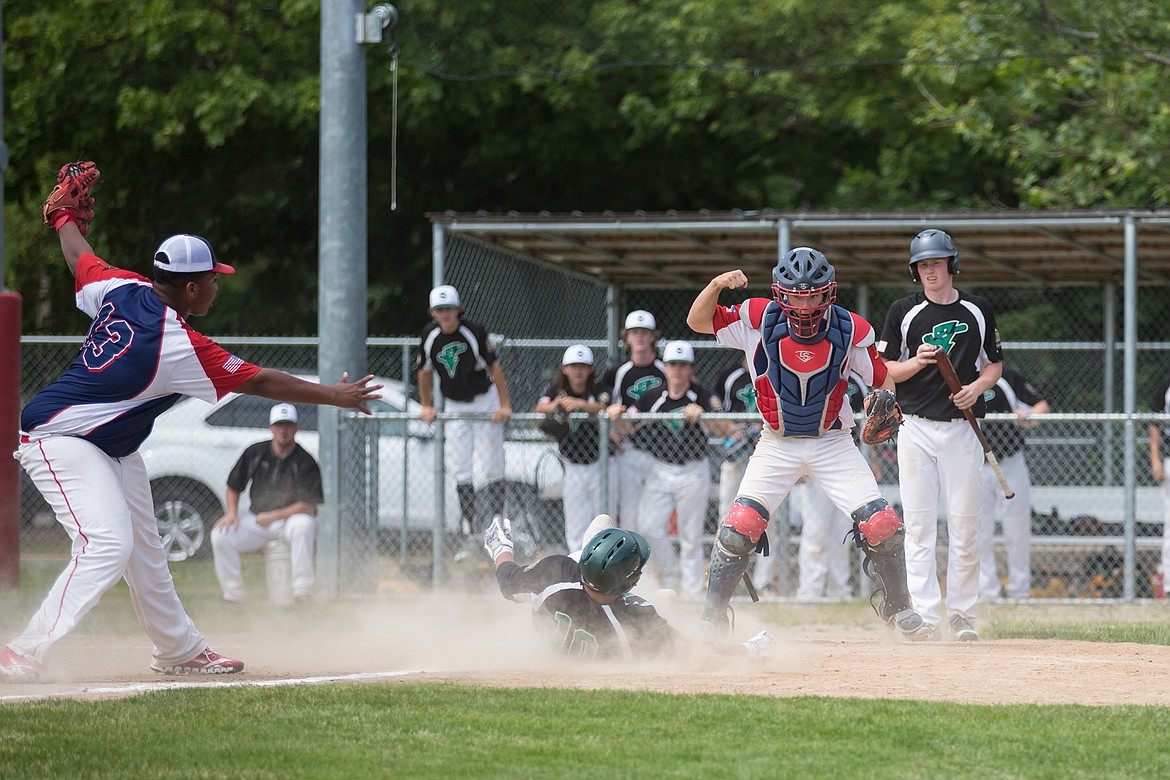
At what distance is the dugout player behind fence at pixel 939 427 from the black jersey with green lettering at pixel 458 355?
4.28m

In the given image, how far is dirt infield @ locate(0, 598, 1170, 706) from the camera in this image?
6.80 metres

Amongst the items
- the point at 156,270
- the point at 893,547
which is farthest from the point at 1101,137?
the point at 156,270

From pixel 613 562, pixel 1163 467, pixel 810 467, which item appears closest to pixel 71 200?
pixel 613 562

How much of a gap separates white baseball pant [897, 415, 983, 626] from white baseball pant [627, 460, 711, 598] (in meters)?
3.12

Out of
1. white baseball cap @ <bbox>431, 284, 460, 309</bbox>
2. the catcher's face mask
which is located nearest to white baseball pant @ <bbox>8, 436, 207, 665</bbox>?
the catcher's face mask

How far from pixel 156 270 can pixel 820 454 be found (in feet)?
11.6

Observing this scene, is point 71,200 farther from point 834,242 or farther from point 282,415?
point 834,242

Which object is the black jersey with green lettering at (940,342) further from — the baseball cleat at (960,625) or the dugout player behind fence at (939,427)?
the baseball cleat at (960,625)

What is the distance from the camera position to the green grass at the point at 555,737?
506 cm

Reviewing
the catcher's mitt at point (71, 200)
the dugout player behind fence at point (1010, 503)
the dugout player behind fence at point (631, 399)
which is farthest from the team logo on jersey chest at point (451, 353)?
the catcher's mitt at point (71, 200)

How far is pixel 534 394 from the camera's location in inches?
631

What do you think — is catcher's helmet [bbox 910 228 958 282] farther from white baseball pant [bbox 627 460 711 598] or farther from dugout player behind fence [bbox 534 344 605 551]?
dugout player behind fence [bbox 534 344 605 551]

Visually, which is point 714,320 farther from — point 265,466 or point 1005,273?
point 1005,273

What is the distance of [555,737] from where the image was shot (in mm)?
5598
